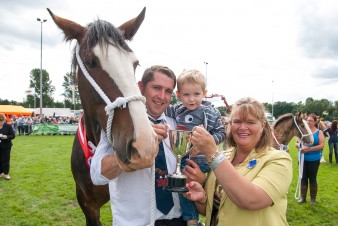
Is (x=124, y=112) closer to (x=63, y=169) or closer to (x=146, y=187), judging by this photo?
(x=146, y=187)

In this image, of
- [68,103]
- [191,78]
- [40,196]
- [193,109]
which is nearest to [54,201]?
[40,196]

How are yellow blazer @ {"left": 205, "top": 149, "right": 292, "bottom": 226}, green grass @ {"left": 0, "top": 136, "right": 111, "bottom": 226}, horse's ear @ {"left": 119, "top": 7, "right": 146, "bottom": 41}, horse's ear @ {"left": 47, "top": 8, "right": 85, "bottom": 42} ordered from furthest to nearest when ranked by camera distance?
green grass @ {"left": 0, "top": 136, "right": 111, "bottom": 226}, horse's ear @ {"left": 119, "top": 7, "right": 146, "bottom": 41}, horse's ear @ {"left": 47, "top": 8, "right": 85, "bottom": 42}, yellow blazer @ {"left": 205, "top": 149, "right": 292, "bottom": 226}

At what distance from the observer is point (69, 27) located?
2488 millimetres

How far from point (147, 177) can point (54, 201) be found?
6.44 metres

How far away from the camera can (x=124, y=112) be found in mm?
1811

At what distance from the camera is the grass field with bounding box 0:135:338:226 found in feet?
21.0

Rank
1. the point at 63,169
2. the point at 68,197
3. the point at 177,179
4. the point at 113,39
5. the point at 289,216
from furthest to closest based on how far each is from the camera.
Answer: the point at 63,169, the point at 68,197, the point at 289,216, the point at 113,39, the point at 177,179

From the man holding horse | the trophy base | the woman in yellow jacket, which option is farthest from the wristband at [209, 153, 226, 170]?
the man holding horse

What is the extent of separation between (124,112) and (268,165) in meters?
1.02

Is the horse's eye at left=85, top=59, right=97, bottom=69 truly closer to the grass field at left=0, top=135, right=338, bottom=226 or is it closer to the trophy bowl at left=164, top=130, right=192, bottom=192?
the trophy bowl at left=164, top=130, right=192, bottom=192

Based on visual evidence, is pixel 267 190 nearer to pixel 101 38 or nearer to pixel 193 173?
pixel 193 173

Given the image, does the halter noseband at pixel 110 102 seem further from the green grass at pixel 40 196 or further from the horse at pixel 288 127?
the horse at pixel 288 127

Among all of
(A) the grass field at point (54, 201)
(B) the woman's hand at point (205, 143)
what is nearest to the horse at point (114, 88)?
(B) the woman's hand at point (205, 143)

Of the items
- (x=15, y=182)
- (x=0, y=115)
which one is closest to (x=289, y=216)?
(x=15, y=182)
